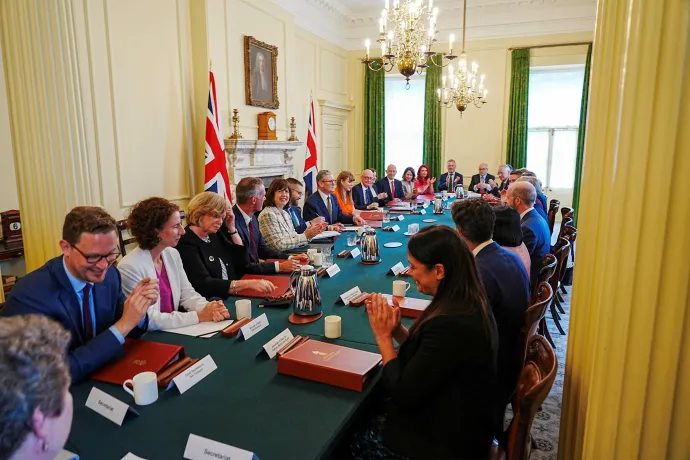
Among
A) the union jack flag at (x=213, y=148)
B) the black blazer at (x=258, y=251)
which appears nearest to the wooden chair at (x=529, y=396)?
the black blazer at (x=258, y=251)

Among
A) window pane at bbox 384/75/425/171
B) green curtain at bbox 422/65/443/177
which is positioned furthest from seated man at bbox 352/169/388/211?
window pane at bbox 384/75/425/171

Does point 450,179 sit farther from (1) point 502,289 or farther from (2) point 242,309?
(2) point 242,309

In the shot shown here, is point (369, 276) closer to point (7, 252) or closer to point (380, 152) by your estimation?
point (7, 252)

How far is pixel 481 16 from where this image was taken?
28.7 ft

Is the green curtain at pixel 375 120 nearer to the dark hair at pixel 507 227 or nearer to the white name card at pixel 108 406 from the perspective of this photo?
the dark hair at pixel 507 227

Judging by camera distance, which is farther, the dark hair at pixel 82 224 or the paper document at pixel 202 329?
the paper document at pixel 202 329

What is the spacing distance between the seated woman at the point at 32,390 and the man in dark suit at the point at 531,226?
10.9 feet

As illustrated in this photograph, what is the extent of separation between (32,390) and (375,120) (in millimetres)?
9573

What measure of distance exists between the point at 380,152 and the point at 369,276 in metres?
7.36

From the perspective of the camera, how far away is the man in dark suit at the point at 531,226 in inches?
142

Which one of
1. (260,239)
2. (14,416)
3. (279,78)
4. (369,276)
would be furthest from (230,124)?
(14,416)

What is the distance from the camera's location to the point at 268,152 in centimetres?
684

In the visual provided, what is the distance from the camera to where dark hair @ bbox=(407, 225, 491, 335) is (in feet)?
4.86

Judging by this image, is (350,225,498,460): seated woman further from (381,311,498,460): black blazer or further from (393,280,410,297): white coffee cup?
(393,280,410,297): white coffee cup
